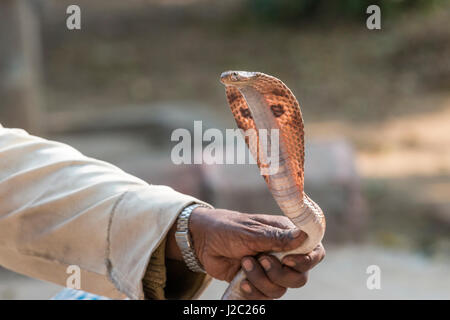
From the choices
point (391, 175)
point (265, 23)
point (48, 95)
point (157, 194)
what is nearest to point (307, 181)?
point (391, 175)

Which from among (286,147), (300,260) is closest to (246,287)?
(300,260)

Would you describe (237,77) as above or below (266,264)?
above

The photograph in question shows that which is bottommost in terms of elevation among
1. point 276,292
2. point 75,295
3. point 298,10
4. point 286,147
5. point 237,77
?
point 75,295

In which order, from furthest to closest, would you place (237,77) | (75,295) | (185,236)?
(75,295)
(185,236)
(237,77)

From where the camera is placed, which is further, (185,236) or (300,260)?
(185,236)

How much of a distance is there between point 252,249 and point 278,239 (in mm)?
93

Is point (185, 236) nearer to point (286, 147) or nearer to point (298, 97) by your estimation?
point (286, 147)

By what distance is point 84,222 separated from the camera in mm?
2158

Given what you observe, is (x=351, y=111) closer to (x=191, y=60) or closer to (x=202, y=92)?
(x=202, y=92)

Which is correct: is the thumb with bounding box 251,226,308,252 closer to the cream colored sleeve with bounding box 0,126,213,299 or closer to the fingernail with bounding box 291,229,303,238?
the fingernail with bounding box 291,229,303,238

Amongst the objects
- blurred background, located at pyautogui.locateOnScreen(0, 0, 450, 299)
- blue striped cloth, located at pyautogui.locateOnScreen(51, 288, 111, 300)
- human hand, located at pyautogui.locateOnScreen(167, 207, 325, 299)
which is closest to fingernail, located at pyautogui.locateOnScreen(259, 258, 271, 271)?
human hand, located at pyautogui.locateOnScreen(167, 207, 325, 299)

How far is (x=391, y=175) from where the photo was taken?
22.1 feet

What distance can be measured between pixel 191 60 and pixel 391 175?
5.33 metres

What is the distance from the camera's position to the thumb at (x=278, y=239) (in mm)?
1886
